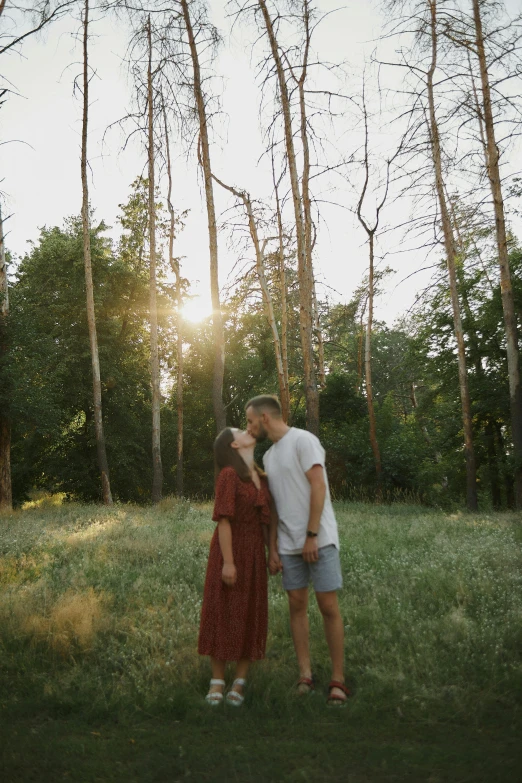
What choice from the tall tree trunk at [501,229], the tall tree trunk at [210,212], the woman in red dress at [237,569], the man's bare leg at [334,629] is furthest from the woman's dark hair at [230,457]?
the tall tree trunk at [501,229]

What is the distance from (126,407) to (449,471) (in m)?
15.0

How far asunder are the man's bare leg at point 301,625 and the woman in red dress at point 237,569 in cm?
23

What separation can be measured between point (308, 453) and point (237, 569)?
42.1 inches

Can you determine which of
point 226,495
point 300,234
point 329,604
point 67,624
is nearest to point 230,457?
point 226,495

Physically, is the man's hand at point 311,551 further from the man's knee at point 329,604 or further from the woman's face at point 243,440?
the woman's face at point 243,440

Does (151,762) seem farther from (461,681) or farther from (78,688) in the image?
(461,681)

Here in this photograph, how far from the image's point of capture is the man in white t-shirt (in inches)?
183

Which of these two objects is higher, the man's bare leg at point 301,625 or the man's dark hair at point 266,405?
the man's dark hair at point 266,405

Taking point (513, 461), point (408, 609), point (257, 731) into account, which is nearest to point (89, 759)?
point (257, 731)

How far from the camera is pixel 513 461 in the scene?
618 inches

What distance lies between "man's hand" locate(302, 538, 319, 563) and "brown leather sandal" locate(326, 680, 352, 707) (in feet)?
3.08

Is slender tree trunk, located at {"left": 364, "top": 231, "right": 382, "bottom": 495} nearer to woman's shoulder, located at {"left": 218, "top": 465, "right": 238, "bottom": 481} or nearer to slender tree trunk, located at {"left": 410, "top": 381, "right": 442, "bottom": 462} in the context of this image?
slender tree trunk, located at {"left": 410, "top": 381, "right": 442, "bottom": 462}

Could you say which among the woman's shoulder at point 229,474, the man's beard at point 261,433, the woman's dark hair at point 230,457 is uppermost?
the man's beard at point 261,433

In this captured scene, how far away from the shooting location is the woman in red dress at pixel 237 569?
187 inches
